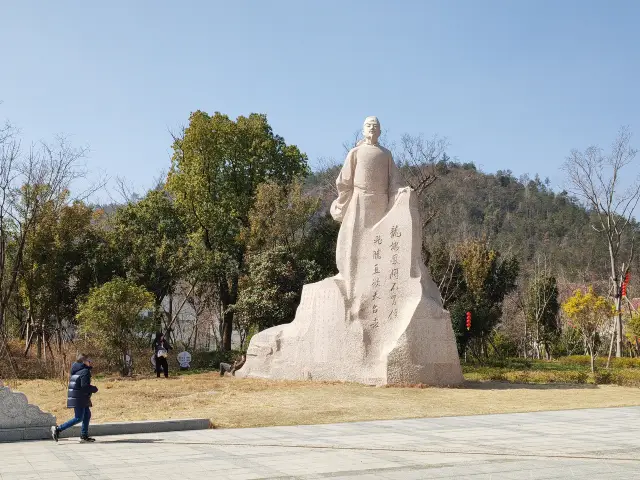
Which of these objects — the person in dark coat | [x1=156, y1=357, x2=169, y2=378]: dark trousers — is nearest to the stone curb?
the person in dark coat

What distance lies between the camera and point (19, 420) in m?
7.12

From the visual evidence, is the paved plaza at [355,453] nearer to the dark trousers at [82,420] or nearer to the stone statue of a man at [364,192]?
the dark trousers at [82,420]

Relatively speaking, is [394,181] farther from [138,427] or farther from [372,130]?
[138,427]

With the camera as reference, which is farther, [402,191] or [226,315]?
[226,315]

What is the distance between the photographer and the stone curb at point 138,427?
7.31 m

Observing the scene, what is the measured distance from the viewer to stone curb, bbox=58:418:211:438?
7310 millimetres

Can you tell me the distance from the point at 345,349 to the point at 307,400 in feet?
8.42

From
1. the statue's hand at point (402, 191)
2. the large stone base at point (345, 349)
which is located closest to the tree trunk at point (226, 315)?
the large stone base at point (345, 349)

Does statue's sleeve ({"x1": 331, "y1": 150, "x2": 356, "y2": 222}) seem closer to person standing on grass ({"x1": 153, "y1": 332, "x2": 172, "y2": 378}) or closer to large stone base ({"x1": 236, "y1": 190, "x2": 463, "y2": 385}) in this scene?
large stone base ({"x1": 236, "y1": 190, "x2": 463, "y2": 385})

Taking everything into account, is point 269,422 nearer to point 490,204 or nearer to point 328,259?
point 328,259

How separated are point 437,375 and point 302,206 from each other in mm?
10385

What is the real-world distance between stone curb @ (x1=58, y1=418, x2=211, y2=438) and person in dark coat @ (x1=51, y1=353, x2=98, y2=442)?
186 millimetres

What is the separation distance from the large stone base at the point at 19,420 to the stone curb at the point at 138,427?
0.72 feet

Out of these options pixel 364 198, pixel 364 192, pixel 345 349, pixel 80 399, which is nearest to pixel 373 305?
pixel 345 349
